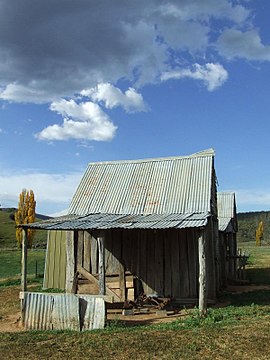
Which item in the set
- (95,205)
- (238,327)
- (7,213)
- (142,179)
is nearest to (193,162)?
(142,179)

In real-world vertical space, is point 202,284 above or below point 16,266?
above

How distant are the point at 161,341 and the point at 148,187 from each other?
873 cm

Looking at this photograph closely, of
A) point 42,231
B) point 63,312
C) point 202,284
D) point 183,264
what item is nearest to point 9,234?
point 42,231

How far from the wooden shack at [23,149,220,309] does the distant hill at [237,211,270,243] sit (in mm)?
76158

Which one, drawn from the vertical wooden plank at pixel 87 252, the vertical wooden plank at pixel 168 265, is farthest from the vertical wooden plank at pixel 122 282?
the vertical wooden plank at pixel 168 265

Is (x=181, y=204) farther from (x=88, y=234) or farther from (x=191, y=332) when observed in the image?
(x=191, y=332)

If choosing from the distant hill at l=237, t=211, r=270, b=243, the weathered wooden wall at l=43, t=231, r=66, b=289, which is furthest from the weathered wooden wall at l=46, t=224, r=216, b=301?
the distant hill at l=237, t=211, r=270, b=243

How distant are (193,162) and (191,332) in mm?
9089

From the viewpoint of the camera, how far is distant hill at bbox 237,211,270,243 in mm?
95250

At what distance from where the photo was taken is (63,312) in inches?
496

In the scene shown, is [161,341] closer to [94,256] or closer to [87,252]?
[94,256]

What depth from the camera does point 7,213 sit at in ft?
340

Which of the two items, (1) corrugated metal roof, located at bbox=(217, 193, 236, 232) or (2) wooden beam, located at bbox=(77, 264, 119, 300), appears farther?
(1) corrugated metal roof, located at bbox=(217, 193, 236, 232)

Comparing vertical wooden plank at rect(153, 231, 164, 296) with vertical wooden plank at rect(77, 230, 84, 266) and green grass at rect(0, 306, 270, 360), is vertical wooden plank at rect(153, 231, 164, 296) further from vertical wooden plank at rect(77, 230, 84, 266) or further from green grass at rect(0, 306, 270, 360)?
green grass at rect(0, 306, 270, 360)
